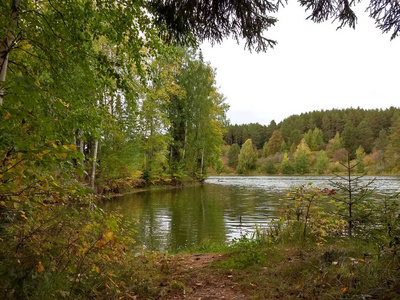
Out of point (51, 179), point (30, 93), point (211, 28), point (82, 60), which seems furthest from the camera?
point (211, 28)

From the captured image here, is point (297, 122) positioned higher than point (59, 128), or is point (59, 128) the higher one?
point (297, 122)

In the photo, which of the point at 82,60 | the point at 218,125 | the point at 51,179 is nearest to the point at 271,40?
the point at 82,60

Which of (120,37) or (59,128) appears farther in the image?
(120,37)

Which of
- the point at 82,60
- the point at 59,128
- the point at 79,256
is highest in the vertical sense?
the point at 82,60

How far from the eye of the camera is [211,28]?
13.1ft

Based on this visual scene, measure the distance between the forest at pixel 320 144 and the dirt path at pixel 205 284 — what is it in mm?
42544

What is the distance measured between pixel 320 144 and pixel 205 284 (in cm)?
10199

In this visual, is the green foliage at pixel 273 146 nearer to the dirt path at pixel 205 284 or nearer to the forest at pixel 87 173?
the forest at pixel 87 173

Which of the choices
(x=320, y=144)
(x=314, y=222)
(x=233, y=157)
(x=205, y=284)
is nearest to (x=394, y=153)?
(x=320, y=144)

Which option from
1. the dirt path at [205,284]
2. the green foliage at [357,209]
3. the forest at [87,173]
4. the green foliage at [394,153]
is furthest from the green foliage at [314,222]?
the green foliage at [394,153]

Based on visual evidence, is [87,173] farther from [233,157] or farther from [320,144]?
[320,144]

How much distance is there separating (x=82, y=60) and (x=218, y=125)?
30.6 m

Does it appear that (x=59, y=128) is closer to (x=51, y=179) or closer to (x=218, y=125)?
(x=51, y=179)

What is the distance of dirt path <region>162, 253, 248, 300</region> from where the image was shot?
349 centimetres
